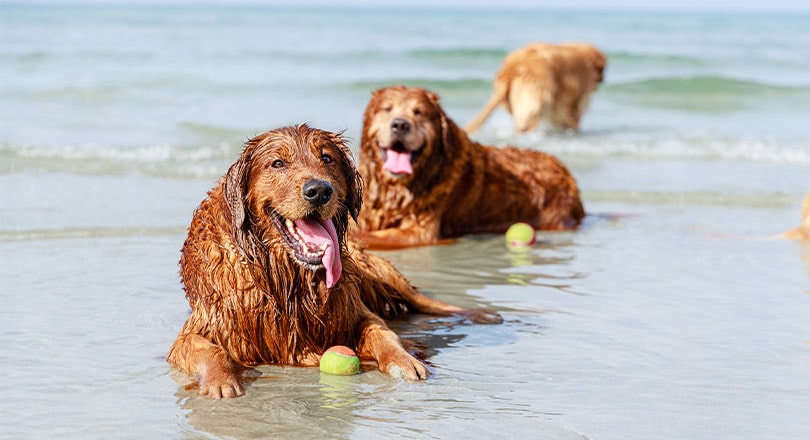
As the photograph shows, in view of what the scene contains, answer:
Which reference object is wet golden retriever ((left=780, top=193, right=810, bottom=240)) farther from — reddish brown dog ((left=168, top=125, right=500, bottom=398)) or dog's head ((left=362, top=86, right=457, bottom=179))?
reddish brown dog ((left=168, top=125, right=500, bottom=398))

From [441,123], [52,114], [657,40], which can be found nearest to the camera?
[441,123]

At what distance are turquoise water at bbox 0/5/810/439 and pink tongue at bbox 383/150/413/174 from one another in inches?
29.5

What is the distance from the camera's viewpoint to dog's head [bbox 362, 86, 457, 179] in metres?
8.77

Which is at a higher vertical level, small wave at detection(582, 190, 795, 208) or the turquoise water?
the turquoise water

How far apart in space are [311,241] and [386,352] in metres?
0.64

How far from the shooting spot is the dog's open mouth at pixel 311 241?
5.14 meters

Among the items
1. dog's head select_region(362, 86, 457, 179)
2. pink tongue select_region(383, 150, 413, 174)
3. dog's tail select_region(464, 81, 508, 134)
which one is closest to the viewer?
dog's head select_region(362, 86, 457, 179)

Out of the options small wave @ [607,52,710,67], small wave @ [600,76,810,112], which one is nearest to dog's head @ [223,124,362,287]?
small wave @ [600,76,810,112]

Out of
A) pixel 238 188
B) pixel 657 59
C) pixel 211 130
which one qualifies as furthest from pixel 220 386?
pixel 657 59

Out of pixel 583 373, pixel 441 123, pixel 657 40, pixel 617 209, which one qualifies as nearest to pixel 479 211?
pixel 441 123

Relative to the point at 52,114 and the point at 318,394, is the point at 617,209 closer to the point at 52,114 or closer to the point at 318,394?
the point at 318,394

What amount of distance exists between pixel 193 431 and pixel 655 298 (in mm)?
3500

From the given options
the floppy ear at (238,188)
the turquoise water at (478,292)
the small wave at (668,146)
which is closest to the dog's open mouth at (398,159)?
the turquoise water at (478,292)

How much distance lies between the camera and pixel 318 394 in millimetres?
5062
